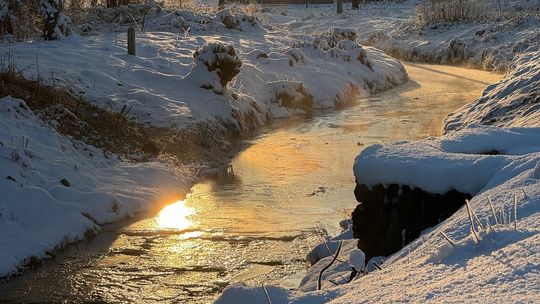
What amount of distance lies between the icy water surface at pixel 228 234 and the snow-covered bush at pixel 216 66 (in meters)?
1.57

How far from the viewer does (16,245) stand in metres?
8.19

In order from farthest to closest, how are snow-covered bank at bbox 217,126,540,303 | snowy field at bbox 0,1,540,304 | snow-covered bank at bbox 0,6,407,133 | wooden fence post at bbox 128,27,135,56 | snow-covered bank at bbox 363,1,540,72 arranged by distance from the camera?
snow-covered bank at bbox 363,1,540,72 → wooden fence post at bbox 128,27,135,56 → snow-covered bank at bbox 0,6,407,133 → snowy field at bbox 0,1,540,304 → snow-covered bank at bbox 217,126,540,303

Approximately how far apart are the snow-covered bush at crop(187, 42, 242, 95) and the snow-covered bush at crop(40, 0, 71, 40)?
11.0ft

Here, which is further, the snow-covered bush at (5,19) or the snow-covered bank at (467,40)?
the snow-covered bank at (467,40)

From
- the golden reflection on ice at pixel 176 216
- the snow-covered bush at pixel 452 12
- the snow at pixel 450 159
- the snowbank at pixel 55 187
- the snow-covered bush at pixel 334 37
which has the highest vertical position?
the snow at pixel 450 159

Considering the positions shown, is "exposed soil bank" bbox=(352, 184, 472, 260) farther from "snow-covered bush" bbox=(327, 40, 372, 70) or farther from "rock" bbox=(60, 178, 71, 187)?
"snow-covered bush" bbox=(327, 40, 372, 70)

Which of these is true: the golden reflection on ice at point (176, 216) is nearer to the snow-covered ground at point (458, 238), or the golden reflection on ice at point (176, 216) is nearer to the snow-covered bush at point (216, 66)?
the snow-covered ground at point (458, 238)

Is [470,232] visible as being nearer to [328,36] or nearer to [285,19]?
[328,36]

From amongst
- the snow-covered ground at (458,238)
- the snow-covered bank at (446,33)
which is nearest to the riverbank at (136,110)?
the snow-covered ground at (458,238)

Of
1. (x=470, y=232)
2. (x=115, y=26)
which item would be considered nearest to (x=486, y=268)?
(x=470, y=232)

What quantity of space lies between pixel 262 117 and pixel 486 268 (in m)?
13.3

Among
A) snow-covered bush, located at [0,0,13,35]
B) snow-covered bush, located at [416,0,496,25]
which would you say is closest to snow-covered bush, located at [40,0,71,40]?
snow-covered bush, located at [0,0,13,35]

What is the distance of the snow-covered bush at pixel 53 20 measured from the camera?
17172mm

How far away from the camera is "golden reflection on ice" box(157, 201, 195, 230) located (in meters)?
9.30
